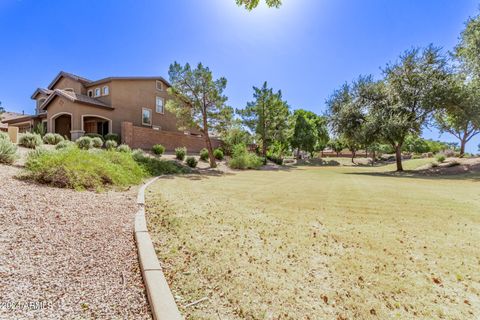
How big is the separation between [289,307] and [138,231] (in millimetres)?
2481

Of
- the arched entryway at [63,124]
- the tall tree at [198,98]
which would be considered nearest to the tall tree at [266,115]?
the tall tree at [198,98]

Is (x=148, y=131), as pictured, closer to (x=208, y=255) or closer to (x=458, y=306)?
(x=208, y=255)

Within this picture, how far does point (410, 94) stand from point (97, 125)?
2930 cm

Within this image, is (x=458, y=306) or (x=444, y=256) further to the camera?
(x=444, y=256)

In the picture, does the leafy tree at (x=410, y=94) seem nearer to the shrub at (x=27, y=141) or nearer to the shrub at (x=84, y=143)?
the shrub at (x=84, y=143)

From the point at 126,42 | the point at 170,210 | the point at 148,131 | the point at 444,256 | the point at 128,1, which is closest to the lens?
the point at 444,256

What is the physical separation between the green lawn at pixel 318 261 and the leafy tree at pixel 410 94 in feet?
50.6

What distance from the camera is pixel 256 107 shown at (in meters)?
28.7

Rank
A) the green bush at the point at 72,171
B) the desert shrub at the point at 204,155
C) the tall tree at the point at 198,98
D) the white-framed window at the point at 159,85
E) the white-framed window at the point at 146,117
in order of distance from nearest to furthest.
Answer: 1. the green bush at the point at 72,171
2. the tall tree at the point at 198,98
3. the desert shrub at the point at 204,155
4. the white-framed window at the point at 146,117
5. the white-framed window at the point at 159,85

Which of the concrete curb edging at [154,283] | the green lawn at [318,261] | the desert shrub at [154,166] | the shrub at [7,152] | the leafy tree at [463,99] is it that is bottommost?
the green lawn at [318,261]

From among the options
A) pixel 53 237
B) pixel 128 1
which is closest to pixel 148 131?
pixel 128 1

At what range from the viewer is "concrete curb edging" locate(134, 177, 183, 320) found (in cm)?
182

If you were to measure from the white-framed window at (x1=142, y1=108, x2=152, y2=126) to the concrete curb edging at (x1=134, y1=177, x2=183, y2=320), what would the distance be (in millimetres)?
23325

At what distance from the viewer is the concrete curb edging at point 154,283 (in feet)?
5.98
